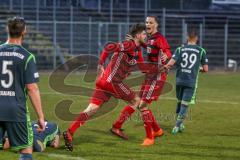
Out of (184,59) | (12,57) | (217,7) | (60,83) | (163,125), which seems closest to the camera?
(12,57)

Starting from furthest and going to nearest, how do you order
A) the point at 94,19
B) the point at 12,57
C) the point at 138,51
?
the point at 94,19
the point at 138,51
the point at 12,57

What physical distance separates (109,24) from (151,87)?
25434 mm

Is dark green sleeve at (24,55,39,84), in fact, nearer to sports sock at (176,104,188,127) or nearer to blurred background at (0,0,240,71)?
sports sock at (176,104,188,127)

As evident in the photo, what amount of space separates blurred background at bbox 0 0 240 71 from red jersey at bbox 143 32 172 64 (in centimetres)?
2340

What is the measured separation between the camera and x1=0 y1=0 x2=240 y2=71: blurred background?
36.1 m

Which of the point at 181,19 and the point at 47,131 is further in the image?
the point at 181,19

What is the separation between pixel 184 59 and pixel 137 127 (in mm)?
1799

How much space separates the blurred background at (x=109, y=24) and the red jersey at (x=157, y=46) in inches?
921

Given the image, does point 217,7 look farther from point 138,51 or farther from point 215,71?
point 138,51

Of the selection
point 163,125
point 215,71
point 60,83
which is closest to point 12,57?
point 163,125

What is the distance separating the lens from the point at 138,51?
11289mm

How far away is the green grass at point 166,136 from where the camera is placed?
9867 mm

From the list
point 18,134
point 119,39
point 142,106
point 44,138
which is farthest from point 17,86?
point 119,39

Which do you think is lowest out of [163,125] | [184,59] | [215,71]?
[215,71]
